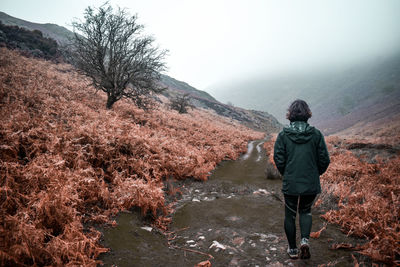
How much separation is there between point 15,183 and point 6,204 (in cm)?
56

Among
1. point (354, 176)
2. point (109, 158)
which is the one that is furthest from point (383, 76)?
point (109, 158)

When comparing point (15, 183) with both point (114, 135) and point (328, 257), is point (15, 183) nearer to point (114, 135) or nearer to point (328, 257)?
point (114, 135)

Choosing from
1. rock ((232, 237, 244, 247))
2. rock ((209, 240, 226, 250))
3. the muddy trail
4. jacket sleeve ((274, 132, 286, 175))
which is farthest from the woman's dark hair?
rock ((209, 240, 226, 250))

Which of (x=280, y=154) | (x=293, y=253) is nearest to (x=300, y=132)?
(x=280, y=154)

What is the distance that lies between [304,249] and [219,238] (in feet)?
5.05

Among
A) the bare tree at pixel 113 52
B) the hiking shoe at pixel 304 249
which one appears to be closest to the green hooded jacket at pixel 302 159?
the hiking shoe at pixel 304 249

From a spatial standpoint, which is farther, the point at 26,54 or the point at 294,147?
the point at 26,54

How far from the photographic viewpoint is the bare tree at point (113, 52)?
12.2 m

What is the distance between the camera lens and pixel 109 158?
6316 mm

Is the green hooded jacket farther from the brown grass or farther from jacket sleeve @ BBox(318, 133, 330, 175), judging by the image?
the brown grass

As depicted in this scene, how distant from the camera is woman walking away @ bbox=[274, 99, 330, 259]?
10.2 feet

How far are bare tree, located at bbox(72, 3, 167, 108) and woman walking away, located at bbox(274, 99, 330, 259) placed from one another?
11.7 m

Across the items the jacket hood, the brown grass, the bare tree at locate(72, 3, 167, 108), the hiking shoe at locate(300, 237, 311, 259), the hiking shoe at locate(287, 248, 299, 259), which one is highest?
the bare tree at locate(72, 3, 167, 108)

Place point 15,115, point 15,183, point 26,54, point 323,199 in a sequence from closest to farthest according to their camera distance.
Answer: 1. point 15,183
2. point 323,199
3. point 15,115
4. point 26,54
